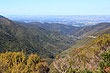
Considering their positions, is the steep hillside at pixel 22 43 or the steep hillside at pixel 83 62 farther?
the steep hillside at pixel 22 43

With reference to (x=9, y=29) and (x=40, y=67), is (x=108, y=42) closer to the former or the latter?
(x=40, y=67)

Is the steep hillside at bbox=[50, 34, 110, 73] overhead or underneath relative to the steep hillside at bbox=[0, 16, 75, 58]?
overhead

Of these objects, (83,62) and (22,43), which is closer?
(83,62)

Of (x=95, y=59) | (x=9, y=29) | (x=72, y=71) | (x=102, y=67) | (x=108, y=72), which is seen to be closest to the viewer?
(x=108, y=72)

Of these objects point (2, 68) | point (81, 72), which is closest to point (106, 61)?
point (81, 72)

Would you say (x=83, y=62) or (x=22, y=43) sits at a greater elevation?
(x=83, y=62)

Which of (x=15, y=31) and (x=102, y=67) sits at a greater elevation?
(x=102, y=67)

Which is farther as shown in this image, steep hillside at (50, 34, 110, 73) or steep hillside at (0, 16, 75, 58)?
steep hillside at (0, 16, 75, 58)

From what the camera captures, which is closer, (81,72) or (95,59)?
(81,72)

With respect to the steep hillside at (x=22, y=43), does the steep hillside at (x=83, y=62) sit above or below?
above

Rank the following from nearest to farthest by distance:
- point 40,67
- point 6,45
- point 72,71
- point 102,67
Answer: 1. point 102,67
2. point 72,71
3. point 40,67
4. point 6,45

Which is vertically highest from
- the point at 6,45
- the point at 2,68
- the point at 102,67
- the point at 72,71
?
the point at 102,67
